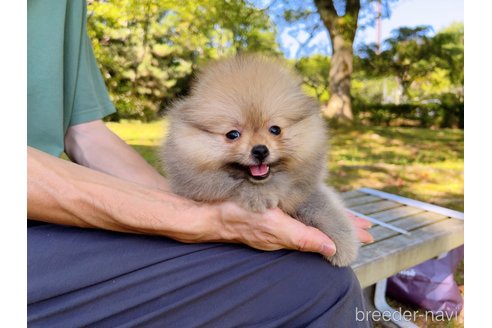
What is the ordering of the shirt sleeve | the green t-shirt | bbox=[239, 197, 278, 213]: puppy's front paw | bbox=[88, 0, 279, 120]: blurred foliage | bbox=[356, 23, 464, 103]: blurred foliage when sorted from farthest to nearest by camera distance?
bbox=[356, 23, 464, 103]: blurred foliage
bbox=[88, 0, 279, 120]: blurred foliage
the shirt sleeve
the green t-shirt
bbox=[239, 197, 278, 213]: puppy's front paw

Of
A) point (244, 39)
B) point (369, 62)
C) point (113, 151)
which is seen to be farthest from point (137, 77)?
point (369, 62)

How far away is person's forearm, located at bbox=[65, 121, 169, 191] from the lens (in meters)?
1.44

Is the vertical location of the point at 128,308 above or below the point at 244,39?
below

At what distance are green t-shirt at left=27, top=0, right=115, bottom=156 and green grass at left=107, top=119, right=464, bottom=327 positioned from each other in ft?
7.57

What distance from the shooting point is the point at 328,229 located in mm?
1155

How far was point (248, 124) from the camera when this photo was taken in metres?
1.04

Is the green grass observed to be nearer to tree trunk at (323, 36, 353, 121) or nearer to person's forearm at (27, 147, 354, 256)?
tree trunk at (323, 36, 353, 121)

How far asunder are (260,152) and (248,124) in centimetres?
8

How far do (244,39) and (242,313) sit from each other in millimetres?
1792

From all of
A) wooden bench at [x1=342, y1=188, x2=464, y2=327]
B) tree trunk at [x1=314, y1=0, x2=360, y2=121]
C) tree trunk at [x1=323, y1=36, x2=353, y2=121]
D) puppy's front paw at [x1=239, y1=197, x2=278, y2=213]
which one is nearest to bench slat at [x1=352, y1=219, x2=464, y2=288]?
wooden bench at [x1=342, y1=188, x2=464, y2=327]

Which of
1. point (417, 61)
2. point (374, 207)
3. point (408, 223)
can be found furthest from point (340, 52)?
point (408, 223)

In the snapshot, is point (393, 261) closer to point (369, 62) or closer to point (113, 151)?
point (113, 151)

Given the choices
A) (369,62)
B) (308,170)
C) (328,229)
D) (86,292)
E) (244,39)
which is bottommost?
(86,292)

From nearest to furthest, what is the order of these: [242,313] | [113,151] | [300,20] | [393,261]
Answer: [242,313] < [113,151] < [393,261] < [300,20]
